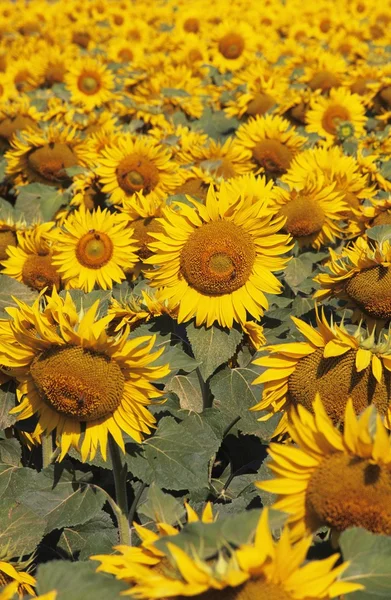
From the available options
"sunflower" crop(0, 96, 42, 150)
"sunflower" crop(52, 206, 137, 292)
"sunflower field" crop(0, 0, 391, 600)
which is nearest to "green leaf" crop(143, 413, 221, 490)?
"sunflower field" crop(0, 0, 391, 600)

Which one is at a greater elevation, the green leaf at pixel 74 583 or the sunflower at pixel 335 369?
the sunflower at pixel 335 369

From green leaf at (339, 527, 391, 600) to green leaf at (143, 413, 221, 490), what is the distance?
1175mm

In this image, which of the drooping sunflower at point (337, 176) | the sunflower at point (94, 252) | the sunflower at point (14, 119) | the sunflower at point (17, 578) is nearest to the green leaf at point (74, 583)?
the sunflower at point (17, 578)

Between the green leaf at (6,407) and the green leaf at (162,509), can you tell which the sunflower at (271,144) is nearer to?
the green leaf at (6,407)

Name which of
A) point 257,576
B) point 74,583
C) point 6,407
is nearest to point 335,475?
point 257,576

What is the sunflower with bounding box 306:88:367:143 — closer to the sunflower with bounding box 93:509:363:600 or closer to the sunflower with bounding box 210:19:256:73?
the sunflower with bounding box 210:19:256:73

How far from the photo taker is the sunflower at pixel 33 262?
179 inches

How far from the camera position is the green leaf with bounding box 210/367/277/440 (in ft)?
11.2

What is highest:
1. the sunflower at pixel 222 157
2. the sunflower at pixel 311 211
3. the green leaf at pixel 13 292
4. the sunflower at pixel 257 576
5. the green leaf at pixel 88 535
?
the sunflower at pixel 222 157

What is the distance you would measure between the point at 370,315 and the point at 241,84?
586 cm

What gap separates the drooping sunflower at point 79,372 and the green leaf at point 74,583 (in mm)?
917

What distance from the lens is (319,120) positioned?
704cm

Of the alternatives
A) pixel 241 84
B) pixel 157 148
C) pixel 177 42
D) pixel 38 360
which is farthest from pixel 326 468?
pixel 177 42

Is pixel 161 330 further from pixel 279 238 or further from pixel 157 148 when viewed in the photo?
pixel 157 148
